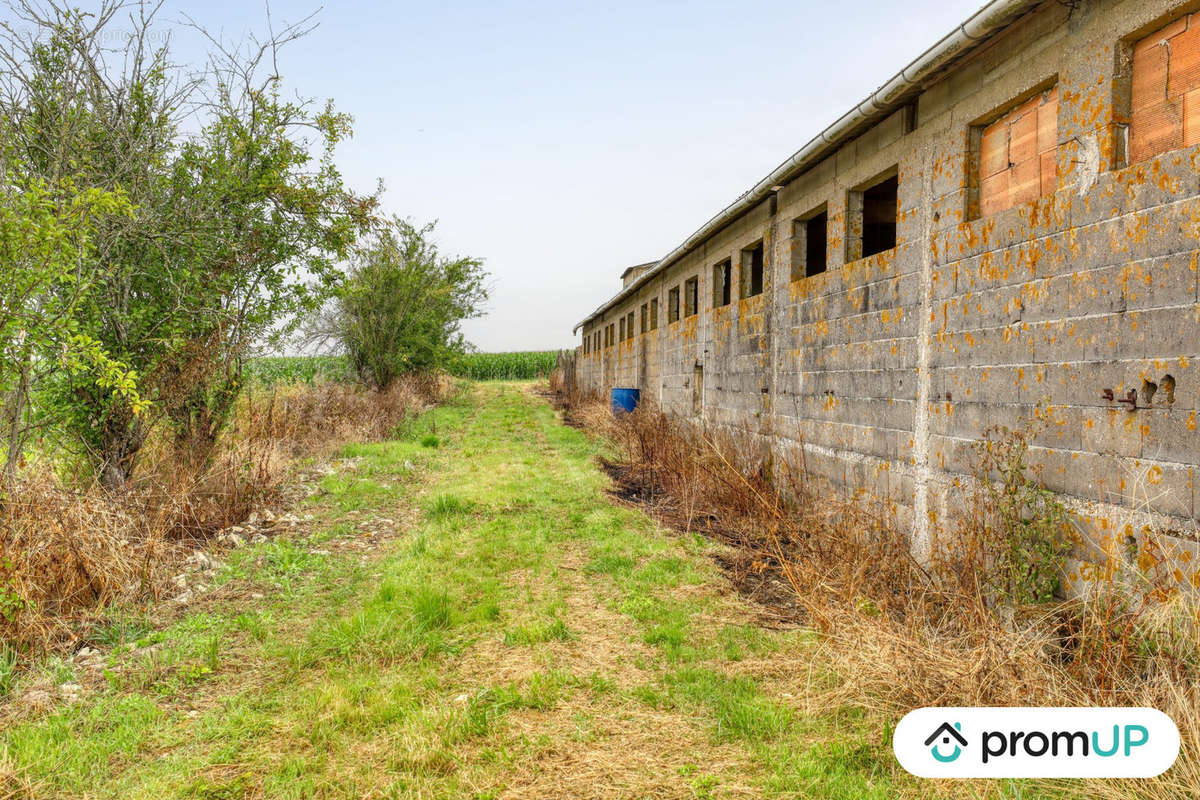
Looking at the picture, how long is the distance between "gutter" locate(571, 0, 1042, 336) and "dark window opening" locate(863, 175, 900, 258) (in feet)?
3.43

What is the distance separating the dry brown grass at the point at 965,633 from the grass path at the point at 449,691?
30 cm

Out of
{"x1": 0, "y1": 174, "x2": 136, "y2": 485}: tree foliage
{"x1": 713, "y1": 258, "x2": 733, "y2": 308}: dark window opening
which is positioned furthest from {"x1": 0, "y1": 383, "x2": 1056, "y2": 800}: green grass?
{"x1": 713, "y1": 258, "x2": 733, "y2": 308}: dark window opening

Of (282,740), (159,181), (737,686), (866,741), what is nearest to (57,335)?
(159,181)

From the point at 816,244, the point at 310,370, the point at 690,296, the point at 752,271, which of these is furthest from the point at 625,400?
the point at 310,370

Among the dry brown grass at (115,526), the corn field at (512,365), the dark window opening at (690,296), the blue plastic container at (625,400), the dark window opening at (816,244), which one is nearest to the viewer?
the dry brown grass at (115,526)

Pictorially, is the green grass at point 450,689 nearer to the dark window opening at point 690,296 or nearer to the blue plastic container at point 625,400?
the dark window opening at point 690,296

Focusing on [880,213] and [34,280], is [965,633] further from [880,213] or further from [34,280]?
[880,213]

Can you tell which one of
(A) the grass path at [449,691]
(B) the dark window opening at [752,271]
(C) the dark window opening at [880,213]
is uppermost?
(C) the dark window opening at [880,213]

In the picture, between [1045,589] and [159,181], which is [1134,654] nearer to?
[1045,589]

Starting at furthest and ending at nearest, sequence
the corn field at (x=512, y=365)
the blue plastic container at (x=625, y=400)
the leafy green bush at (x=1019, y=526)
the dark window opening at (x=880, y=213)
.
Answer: the corn field at (x=512, y=365), the blue plastic container at (x=625, y=400), the dark window opening at (x=880, y=213), the leafy green bush at (x=1019, y=526)

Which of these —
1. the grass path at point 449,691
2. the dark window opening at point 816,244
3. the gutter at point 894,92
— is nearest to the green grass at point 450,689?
the grass path at point 449,691

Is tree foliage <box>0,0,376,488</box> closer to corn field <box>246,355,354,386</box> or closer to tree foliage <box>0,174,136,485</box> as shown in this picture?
tree foliage <box>0,174,136,485</box>

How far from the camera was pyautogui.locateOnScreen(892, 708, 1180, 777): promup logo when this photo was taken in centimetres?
273

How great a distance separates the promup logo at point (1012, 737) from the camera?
107 inches
